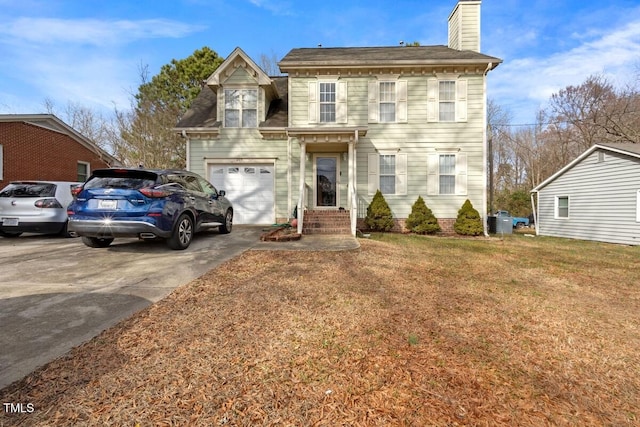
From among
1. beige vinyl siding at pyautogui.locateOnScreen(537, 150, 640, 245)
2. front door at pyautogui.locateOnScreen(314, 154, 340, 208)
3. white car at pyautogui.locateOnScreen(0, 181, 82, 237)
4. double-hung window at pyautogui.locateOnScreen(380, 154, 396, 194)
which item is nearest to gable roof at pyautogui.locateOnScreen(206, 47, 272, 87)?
front door at pyautogui.locateOnScreen(314, 154, 340, 208)

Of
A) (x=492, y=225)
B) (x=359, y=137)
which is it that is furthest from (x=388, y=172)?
(x=492, y=225)

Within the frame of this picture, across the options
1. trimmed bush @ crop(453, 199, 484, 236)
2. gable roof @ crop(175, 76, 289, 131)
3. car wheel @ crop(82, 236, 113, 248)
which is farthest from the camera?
gable roof @ crop(175, 76, 289, 131)

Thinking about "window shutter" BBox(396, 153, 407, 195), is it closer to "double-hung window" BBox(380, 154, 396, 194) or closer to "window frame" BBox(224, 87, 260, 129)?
"double-hung window" BBox(380, 154, 396, 194)

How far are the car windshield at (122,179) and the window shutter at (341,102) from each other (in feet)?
23.6

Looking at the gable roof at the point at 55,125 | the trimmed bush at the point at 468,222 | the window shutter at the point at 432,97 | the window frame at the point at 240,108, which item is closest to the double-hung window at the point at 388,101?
the window shutter at the point at 432,97

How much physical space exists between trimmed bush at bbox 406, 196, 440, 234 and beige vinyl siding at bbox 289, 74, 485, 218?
32 cm

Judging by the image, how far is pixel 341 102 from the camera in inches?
426

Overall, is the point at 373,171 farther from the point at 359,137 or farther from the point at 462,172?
the point at 462,172

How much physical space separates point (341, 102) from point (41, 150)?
12712mm

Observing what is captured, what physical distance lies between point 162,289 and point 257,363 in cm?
216

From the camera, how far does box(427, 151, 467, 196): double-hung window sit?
35.2 ft

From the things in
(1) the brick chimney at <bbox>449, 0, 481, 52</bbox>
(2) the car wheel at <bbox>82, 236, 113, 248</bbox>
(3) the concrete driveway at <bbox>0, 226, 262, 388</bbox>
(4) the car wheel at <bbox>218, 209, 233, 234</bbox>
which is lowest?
(3) the concrete driveway at <bbox>0, 226, 262, 388</bbox>

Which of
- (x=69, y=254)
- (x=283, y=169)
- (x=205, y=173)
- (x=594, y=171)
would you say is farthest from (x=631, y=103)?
(x=69, y=254)

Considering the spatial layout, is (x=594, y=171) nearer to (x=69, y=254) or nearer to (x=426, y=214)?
(x=426, y=214)
